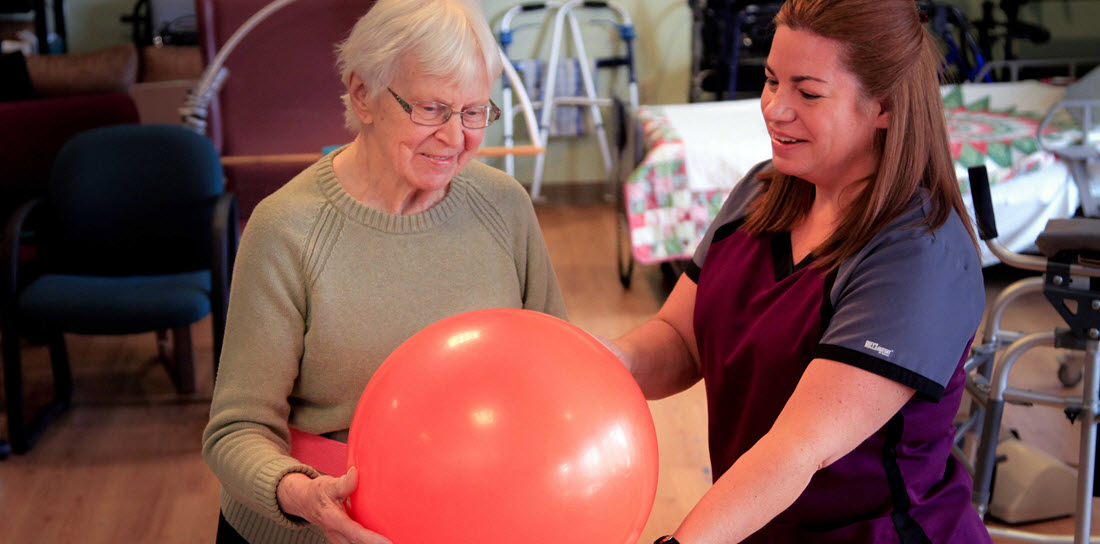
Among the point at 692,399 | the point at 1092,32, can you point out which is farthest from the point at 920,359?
the point at 1092,32

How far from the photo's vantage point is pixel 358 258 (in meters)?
1.27

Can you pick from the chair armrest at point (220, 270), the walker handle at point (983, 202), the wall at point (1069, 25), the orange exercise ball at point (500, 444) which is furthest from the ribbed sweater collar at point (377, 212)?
the wall at point (1069, 25)

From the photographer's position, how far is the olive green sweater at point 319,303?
4.00 ft

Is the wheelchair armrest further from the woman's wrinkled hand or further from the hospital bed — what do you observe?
the woman's wrinkled hand

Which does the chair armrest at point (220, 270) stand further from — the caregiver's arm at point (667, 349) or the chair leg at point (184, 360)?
the caregiver's arm at point (667, 349)

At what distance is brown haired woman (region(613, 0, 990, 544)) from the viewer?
3.49 feet

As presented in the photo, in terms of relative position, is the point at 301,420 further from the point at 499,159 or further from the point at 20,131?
the point at 499,159

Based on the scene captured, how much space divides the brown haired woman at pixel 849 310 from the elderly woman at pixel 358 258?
1.25 ft

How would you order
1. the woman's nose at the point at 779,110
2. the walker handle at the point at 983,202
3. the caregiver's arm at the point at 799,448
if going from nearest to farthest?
the caregiver's arm at the point at 799,448, the woman's nose at the point at 779,110, the walker handle at the point at 983,202

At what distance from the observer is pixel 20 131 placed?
159 inches

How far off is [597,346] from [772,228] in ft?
1.25

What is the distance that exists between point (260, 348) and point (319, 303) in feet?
0.31

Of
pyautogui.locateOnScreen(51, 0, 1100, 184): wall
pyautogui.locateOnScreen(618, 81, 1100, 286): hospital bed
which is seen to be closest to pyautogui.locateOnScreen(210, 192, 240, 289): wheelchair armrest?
pyautogui.locateOnScreen(618, 81, 1100, 286): hospital bed

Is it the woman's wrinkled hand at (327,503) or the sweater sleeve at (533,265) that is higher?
the sweater sleeve at (533,265)
